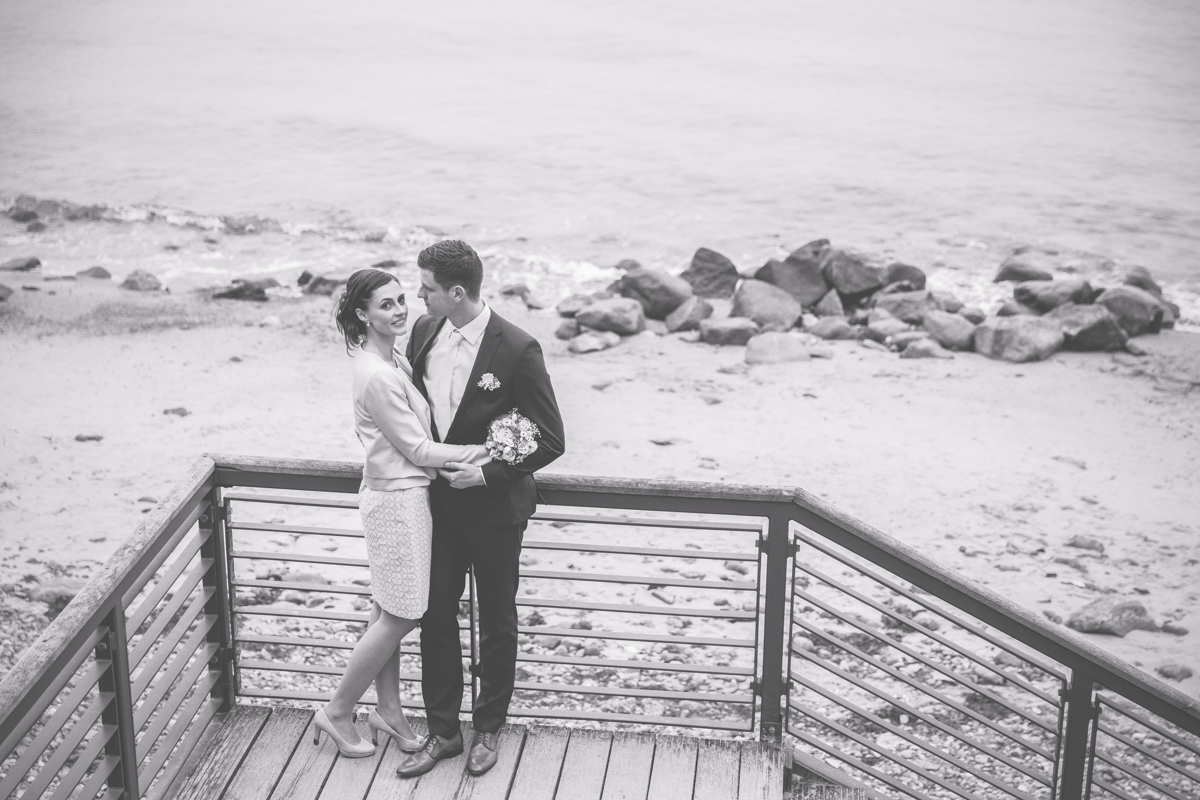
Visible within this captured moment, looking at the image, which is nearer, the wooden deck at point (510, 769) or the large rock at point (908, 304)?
the wooden deck at point (510, 769)

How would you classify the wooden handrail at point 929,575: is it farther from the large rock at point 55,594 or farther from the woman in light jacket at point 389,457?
the large rock at point 55,594

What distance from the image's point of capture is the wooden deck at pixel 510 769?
177 inches

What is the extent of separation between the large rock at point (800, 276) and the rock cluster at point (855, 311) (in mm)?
18

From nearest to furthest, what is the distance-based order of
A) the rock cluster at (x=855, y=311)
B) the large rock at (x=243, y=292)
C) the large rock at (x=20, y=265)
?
the rock cluster at (x=855, y=311)
the large rock at (x=243, y=292)
the large rock at (x=20, y=265)

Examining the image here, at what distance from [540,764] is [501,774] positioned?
0.17 m

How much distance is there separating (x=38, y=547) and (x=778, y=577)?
7.80m

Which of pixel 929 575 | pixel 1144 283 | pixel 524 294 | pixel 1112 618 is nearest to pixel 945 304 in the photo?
pixel 1144 283

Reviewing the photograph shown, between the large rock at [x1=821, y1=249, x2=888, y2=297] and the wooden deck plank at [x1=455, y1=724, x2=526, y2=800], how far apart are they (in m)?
16.3

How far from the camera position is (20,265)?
22312 mm

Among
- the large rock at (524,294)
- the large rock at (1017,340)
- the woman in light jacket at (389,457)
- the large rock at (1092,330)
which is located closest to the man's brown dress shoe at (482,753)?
the woman in light jacket at (389,457)

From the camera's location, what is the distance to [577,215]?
31.8 metres

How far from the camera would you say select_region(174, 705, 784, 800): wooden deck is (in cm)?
451

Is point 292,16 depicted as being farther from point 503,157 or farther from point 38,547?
point 38,547

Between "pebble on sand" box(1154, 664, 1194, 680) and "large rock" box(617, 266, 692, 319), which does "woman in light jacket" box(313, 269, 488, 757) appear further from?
"large rock" box(617, 266, 692, 319)
